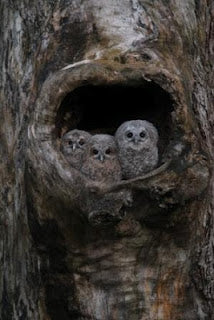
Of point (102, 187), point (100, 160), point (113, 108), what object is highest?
point (113, 108)

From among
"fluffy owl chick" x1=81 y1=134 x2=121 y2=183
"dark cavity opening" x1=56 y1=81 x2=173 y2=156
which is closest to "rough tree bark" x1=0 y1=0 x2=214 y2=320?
"dark cavity opening" x1=56 y1=81 x2=173 y2=156

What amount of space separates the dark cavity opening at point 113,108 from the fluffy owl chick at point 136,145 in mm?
58

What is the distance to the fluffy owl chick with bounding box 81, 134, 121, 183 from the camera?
4.52 m

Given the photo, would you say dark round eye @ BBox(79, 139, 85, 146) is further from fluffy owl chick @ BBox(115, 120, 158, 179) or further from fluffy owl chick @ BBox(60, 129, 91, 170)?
fluffy owl chick @ BBox(115, 120, 158, 179)

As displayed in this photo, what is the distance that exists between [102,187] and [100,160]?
51cm

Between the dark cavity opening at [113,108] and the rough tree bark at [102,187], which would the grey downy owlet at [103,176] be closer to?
the rough tree bark at [102,187]

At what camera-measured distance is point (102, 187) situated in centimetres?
405

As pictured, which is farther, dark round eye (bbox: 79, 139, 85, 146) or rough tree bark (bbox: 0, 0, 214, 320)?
dark round eye (bbox: 79, 139, 85, 146)

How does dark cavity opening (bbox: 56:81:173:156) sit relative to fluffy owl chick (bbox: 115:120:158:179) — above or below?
above

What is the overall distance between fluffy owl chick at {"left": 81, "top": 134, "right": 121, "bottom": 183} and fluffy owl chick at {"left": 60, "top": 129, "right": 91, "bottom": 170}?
0.03 metres

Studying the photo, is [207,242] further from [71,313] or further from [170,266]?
[71,313]

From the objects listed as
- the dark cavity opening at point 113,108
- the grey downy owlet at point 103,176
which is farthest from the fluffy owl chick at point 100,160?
the dark cavity opening at point 113,108

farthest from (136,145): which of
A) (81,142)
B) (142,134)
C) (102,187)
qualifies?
(102,187)

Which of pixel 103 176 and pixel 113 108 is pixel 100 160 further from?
pixel 113 108
